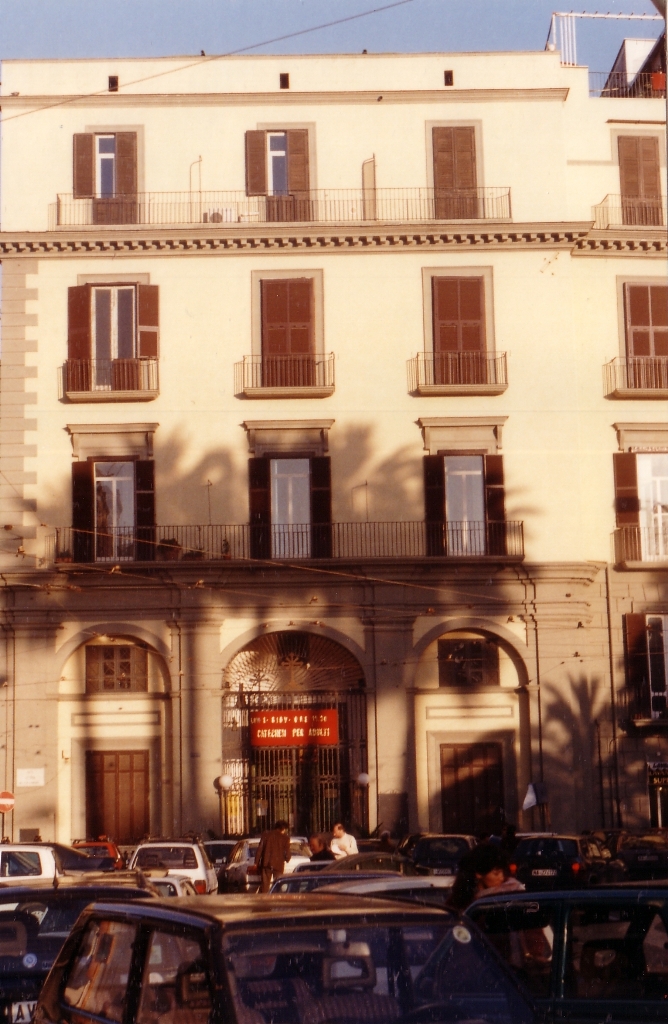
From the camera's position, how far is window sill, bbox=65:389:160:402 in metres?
34.2

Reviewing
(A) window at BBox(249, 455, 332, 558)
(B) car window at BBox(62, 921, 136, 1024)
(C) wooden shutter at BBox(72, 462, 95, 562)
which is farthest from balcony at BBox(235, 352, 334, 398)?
(B) car window at BBox(62, 921, 136, 1024)

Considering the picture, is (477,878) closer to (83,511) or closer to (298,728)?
(298,728)

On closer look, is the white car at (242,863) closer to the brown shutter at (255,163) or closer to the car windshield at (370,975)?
the brown shutter at (255,163)

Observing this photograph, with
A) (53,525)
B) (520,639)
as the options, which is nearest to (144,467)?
(53,525)

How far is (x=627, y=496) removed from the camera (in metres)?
34.9

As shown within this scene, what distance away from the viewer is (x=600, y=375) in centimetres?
3569

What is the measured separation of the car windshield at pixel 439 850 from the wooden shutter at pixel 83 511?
12.4 meters

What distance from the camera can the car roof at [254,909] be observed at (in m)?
6.00

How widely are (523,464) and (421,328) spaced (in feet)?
13.6

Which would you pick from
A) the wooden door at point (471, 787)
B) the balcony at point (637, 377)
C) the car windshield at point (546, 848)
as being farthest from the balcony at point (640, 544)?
the car windshield at point (546, 848)

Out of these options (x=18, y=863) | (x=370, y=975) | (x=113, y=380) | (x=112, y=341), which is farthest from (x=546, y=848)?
(x=370, y=975)

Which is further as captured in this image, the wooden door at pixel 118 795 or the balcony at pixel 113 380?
the balcony at pixel 113 380

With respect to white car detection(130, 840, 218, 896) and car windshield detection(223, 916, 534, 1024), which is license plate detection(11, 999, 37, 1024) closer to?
car windshield detection(223, 916, 534, 1024)

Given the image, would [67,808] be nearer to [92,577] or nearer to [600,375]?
[92,577]
